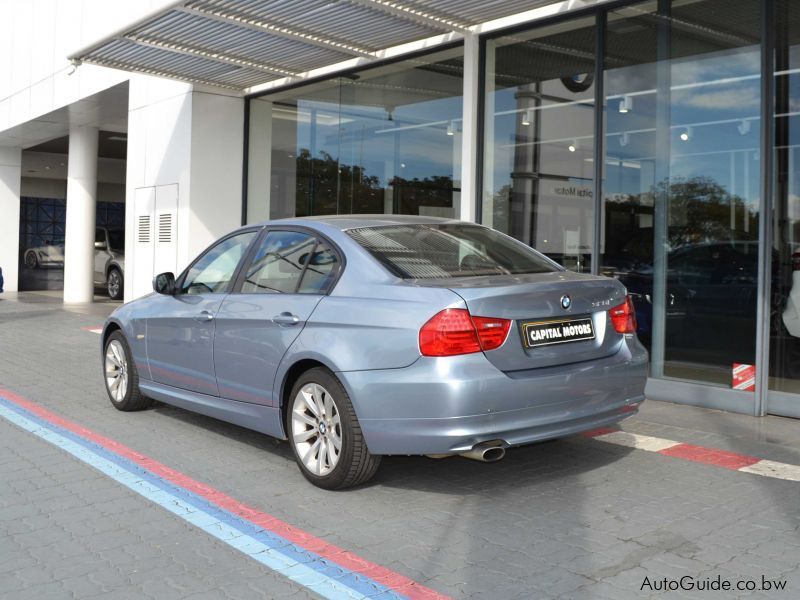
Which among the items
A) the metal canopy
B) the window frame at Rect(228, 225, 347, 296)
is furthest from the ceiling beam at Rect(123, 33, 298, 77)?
the window frame at Rect(228, 225, 347, 296)

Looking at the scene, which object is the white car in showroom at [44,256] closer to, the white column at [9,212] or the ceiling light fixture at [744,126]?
the white column at [9,212]

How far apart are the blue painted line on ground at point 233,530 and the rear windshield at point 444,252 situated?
62.7 inches

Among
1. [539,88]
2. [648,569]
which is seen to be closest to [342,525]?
[648,569]

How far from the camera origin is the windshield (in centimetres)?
2236

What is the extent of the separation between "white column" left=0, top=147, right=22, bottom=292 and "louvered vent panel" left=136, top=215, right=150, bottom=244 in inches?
445

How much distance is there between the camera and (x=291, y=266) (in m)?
5.34

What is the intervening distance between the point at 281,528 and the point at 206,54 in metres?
8.65

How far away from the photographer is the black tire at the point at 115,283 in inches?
864

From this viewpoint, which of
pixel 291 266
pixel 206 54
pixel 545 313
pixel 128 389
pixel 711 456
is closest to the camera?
pixel 545 313

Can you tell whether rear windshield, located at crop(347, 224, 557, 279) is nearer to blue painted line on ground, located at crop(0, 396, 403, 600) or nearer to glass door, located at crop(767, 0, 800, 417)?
blue painted line on ground, located at crop(0, 396, 403, 600)

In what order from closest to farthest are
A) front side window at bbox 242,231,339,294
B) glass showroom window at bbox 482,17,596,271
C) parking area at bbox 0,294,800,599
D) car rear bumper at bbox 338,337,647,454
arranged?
parking area at bbox 0,294,800,599 < car rear bumper at bbox 338,337,647,454 < front side window at bbox 242,231,339,294 < glass showroom window at bbox 482,17,596,271

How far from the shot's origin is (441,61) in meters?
10.7
